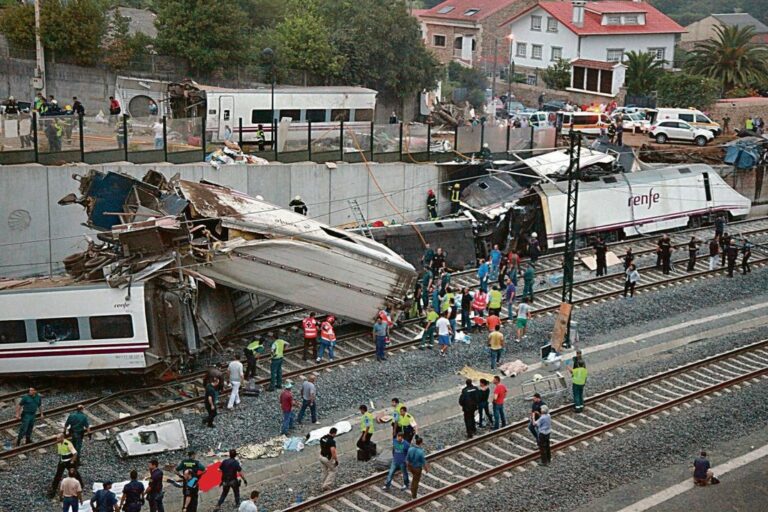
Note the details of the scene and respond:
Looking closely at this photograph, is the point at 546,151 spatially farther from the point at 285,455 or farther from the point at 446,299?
the point at 285,455

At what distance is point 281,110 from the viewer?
130 feet

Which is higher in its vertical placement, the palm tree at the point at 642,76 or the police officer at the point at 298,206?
the palm tree at the point at 642,76

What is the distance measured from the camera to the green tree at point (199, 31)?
157ft

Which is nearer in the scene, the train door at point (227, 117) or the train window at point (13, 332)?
the train window at point (13, 332)

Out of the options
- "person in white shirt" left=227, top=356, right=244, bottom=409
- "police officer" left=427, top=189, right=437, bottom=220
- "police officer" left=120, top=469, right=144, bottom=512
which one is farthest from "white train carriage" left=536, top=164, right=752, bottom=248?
"police officer" left=120, top=469, right=144, bottom=512

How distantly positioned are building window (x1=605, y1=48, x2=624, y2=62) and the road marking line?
162 ft

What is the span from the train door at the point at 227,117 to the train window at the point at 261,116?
2.79 feet

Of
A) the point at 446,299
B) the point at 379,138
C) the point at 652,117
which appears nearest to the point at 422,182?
the point at 379,138

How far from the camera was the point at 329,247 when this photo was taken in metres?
26.0

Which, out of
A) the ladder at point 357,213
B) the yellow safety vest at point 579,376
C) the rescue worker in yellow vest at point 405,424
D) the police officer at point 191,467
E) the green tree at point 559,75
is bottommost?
the police officer at point 191,467

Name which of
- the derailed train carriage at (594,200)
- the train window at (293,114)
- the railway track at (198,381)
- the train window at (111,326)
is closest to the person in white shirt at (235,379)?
the railway track at (198,381)

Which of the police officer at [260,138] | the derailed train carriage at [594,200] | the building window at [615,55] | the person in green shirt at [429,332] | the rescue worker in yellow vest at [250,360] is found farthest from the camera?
the building window at [615,55]

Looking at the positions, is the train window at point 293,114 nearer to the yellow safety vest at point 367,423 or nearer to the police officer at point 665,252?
the police officer at point 665,252

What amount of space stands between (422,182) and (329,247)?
13.8 metres
